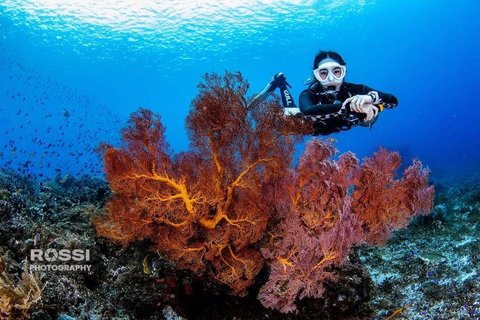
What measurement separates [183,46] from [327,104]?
42.7m

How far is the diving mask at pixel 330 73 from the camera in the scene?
6.71 m

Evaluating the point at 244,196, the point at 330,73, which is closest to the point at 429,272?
the point at 244,196

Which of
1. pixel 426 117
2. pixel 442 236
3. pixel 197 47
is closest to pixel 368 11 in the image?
pixel 197 47

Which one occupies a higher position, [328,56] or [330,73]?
[328,56]

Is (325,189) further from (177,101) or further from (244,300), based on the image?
(177,101)

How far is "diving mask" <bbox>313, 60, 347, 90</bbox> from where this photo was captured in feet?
22.0

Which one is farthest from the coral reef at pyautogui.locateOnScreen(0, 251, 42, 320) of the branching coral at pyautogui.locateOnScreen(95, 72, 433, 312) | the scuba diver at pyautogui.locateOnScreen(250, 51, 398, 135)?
the scuba diver at pyautogui.locateOnScreen(250, 51, 398, 135)

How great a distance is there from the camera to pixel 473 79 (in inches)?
5241

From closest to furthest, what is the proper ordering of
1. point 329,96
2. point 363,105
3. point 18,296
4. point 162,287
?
point 18,296 < point 363,105 < point 162,287 < point 329,96
